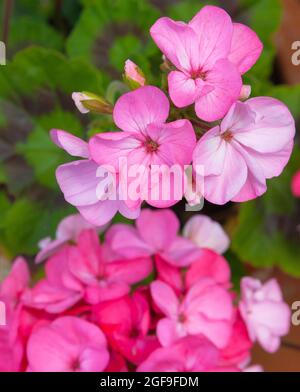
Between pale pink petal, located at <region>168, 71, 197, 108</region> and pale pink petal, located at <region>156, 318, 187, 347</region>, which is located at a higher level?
pale pink petal, located at <region>168, 71, 197, 108</region>

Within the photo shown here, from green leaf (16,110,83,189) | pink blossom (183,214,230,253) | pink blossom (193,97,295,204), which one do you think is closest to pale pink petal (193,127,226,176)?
pink blossom (193,97,295,204)

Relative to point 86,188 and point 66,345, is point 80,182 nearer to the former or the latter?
point 86,188

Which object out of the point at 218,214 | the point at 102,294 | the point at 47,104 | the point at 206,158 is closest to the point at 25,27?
the point at 47,104

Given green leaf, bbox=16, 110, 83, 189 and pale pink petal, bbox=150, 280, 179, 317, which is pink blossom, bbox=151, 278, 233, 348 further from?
green leaf, bbox=16, 110, 83, 189

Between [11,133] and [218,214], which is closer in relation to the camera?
[11,133]

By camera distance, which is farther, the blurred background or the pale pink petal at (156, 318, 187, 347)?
the blurred background

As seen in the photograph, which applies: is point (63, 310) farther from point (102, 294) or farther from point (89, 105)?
point (89, 105)
